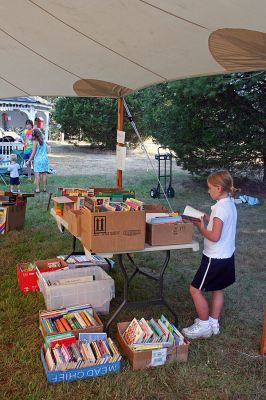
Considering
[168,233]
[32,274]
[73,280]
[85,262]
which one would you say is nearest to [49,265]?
[32,274]

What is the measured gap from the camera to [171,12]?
9.75ft

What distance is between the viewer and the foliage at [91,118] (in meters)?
18.8

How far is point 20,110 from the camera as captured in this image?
690 inches

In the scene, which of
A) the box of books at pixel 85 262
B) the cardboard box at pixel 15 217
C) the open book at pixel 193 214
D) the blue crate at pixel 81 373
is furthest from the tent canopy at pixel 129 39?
the blue crate at pixel 81 373

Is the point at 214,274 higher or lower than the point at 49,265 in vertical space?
higher

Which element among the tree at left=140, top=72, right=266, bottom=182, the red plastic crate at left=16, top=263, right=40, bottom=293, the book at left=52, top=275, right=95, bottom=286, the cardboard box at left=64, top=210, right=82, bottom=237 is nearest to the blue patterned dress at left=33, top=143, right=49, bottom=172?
the tree at left=140, top=72, right=266, bottom=182

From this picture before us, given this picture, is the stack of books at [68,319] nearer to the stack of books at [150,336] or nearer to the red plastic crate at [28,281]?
the stack of books at [150,336]

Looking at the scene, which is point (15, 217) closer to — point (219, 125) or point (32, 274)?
point (32, 274)

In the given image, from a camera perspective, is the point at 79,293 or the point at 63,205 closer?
the point at 79,293

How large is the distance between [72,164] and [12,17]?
479 inches

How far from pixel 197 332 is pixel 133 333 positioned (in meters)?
0.60

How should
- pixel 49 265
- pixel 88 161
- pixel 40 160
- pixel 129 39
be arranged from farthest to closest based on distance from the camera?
1. pixel 88 161
2. pixel 40 160
3. pixel 49 265
4. pixel 129 39

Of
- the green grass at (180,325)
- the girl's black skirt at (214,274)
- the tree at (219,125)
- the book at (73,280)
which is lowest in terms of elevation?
the green grass at (180,325)

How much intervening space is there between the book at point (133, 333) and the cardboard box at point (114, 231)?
0.58 m
